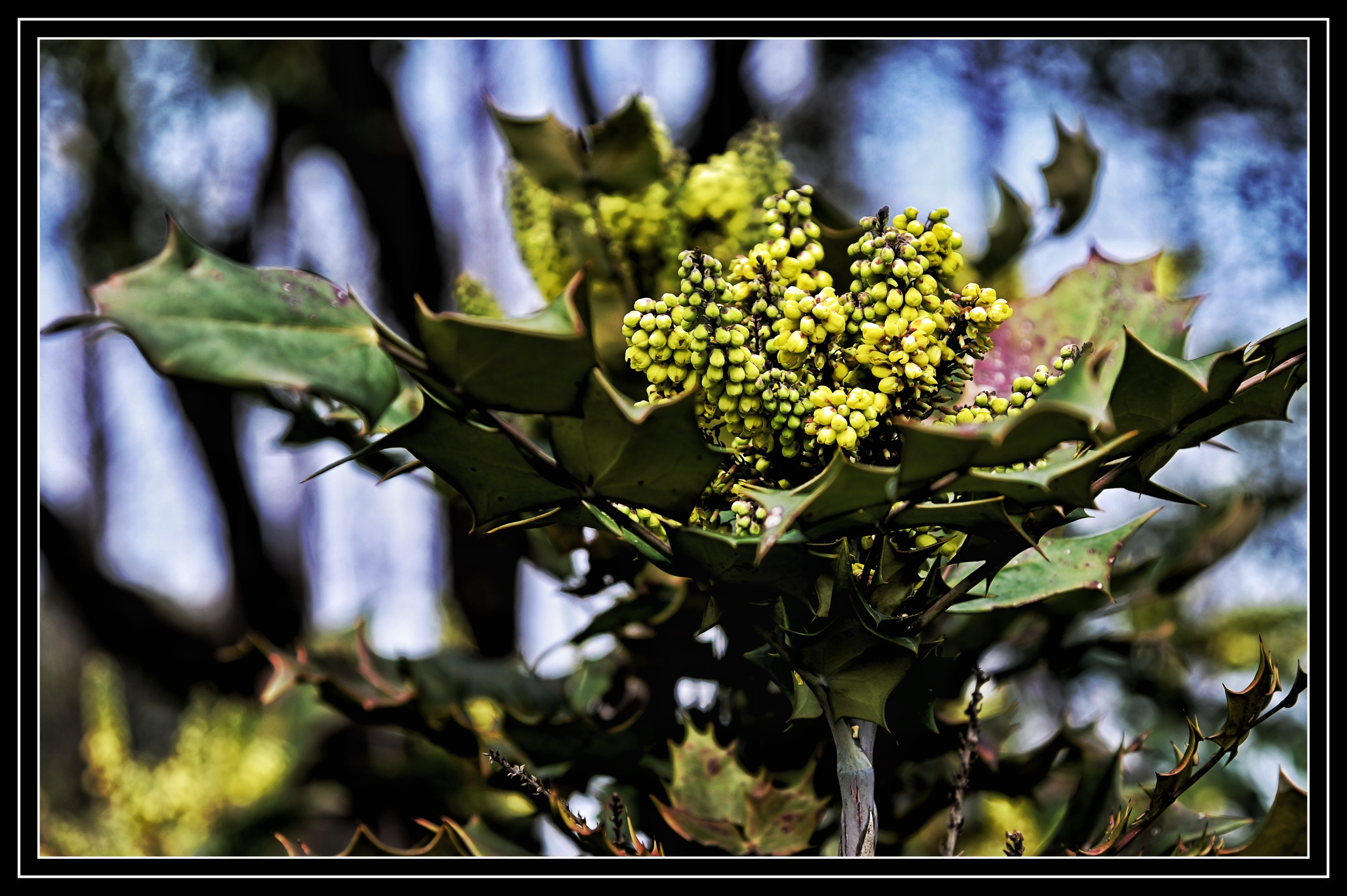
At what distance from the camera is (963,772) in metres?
0.60

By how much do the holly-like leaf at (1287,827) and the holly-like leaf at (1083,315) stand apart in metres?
0.34

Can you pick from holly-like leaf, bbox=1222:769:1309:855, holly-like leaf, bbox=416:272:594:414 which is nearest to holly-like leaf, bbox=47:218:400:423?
holly-like leaf, bbox=416:272:594:414

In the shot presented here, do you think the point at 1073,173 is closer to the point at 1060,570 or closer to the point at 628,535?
the point at 1060,570

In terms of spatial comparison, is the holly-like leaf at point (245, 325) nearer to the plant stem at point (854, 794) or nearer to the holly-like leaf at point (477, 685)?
the plant stem at point (854, 794)

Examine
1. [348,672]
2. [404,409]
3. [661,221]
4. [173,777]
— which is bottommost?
[173,777]

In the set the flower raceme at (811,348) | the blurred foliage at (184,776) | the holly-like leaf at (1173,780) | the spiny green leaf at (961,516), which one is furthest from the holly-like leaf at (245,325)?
the blurred foliage at (184,776)

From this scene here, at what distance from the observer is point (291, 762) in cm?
195

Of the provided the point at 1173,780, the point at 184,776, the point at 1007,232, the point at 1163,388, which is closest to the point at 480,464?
the point at 1163,388

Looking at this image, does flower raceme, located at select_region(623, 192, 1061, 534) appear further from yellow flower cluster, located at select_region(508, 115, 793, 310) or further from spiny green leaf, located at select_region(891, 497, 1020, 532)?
yellow flower cluster, located at select_region(508, 115, 793, 310)

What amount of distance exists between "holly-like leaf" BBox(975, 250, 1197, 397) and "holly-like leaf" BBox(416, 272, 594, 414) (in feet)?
1.43

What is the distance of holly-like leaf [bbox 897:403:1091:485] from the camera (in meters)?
0.34

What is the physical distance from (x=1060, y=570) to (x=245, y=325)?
51cm
